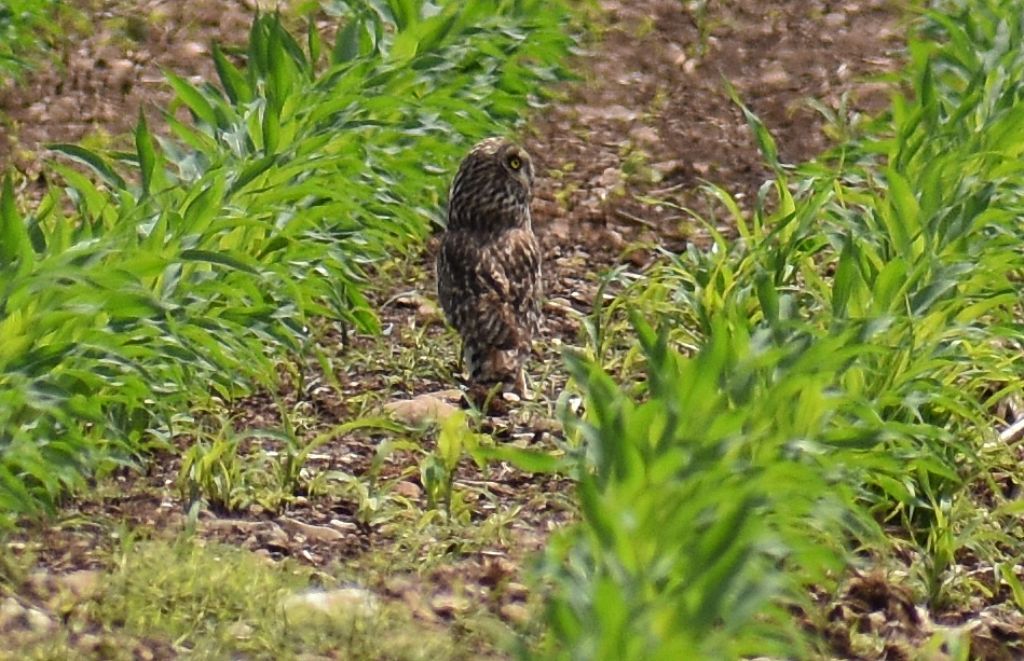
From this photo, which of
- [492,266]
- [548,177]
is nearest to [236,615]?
[492,266]

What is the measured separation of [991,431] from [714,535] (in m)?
1.92

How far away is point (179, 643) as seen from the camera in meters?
4.83

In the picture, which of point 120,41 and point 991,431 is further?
point 120,41

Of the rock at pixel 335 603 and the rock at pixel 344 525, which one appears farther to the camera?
the rock at pixel 344 525

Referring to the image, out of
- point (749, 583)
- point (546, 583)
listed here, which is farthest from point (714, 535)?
point (546, 583)

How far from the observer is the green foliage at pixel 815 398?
4.15 metres

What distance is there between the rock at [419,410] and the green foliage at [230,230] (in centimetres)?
32

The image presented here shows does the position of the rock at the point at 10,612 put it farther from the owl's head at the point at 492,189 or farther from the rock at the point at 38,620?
the owl's head at the point at 492,189

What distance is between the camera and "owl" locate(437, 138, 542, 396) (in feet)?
21.5

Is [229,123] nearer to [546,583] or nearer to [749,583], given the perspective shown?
[546,583]

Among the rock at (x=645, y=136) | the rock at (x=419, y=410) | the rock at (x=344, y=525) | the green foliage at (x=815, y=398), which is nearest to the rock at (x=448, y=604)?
the green foliage at (x=815, y=398)

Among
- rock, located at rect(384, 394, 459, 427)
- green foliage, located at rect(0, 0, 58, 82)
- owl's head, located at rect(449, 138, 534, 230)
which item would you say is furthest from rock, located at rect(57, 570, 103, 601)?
green foliage, located at rect(0, 0, 58, 82)

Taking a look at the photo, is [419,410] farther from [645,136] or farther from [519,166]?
[645,136]

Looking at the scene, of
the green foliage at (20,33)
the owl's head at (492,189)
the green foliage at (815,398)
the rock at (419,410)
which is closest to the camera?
the green foliage at (815,398)
